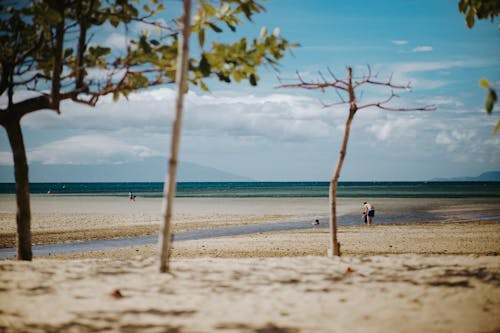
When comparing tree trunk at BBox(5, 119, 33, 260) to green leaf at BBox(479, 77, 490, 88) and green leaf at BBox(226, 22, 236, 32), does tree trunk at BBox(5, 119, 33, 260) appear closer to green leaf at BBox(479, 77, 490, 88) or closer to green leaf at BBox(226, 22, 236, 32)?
green leaf at BBox(226, 22, 236, 32)

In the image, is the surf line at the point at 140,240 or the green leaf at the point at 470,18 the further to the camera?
the surf line at the point at 140,240

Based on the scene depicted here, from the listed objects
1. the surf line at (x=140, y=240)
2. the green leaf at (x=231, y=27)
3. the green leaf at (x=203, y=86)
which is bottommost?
the surf line at (x=140, y=240)

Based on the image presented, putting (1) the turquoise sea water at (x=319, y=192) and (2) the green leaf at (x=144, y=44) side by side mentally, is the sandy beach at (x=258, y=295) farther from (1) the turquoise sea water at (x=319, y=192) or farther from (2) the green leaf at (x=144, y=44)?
(1) the turquoise sea water at (x=319, y=192)

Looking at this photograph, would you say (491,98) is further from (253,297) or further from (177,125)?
(177,125)

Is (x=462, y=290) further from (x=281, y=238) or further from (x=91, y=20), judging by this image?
(x=281, y=238)

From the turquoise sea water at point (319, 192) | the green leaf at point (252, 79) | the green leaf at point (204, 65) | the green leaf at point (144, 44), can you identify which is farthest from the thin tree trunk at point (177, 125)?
the turquoise sea water at point (319, 192)

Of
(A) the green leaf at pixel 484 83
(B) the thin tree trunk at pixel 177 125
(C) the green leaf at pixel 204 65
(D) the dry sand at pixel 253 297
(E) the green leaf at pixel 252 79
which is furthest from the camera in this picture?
(E) the green leaf at pixel 252 79

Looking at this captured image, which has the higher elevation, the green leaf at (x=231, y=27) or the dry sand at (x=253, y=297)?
the green leaf at (x=231, y=27)

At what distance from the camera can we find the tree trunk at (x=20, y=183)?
26.5ft

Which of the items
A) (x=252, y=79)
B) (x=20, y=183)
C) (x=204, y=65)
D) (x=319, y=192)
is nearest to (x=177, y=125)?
(x=204, y=65)

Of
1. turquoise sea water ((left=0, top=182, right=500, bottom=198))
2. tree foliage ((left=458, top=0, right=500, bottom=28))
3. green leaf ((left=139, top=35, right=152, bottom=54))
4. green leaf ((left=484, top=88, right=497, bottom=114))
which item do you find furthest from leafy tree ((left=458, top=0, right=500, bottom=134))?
turquoise sea water ((left=0, top=182, right=500, bottom=198))

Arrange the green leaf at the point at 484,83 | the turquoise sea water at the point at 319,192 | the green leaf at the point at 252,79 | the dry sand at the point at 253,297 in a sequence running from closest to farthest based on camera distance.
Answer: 1. the green leaf at the point at 484,83
2. the dry sand at the point at 253,297
3. the green leaf at the point at 252,79
4. the turquoise sea water at the point at 319,192

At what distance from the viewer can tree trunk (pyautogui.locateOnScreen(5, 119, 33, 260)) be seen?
808 centimetres

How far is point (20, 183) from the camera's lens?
26.6 ft
